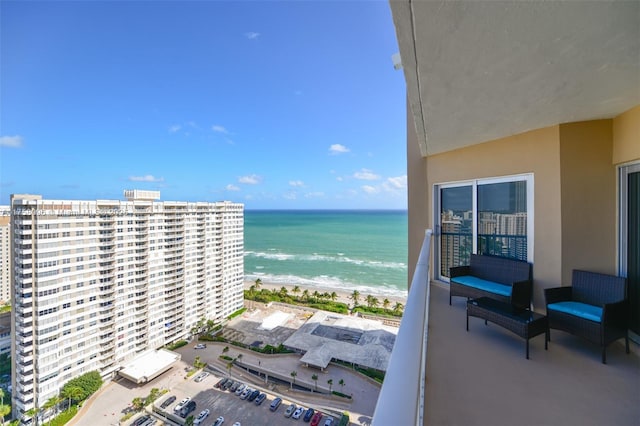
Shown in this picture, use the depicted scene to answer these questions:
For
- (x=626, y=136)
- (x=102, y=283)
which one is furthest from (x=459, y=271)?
(x=102, y=283)

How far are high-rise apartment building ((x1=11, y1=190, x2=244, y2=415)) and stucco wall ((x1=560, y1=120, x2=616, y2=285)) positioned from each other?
59.3 ft

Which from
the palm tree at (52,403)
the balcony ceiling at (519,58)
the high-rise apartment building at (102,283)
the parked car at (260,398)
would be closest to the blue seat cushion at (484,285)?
the balcony ceiling at (519,58)

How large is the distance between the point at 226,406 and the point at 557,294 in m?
12.3

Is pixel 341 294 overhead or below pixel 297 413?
overhead

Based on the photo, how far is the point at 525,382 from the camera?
1922 mm

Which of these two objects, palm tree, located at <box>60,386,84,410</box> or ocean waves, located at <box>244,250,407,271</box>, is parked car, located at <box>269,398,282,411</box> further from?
ocean waves, located at <box>244,250,407,271</box>

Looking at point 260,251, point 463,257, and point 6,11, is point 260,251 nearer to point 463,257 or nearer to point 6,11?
point 6,11

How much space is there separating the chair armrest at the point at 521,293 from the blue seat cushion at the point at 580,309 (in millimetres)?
341

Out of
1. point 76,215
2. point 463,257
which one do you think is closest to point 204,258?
point 76,215

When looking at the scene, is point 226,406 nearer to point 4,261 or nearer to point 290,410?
point 290,410

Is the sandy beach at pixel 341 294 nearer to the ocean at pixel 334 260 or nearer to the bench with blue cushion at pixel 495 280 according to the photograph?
the ocean at pixel 334 260

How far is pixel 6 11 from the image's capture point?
9.61 m

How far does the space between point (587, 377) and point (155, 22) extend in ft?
70.3

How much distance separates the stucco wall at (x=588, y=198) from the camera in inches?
110
